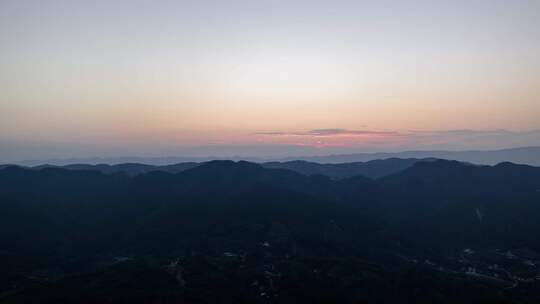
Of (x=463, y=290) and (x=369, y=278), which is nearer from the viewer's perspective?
(x=463, y=290)

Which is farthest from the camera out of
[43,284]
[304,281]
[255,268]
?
[255,268]

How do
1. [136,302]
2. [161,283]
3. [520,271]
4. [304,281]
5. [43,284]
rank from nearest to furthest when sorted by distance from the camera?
1. [136,302]
2. [43,284]
3. [161,283]
4. [304,281]
5. [520,271]

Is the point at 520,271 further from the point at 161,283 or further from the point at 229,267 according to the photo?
the point at 161,283

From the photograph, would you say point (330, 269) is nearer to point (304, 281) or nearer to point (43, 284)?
point (304, 281)

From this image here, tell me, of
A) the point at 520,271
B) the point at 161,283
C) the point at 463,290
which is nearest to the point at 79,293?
the point at 161,283

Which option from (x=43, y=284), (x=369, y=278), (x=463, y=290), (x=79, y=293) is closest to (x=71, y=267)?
(x=43, y=284)

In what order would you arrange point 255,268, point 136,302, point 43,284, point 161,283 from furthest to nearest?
1. point 255,268
2. point 161,283
3. point 43,284
4. point 136,302

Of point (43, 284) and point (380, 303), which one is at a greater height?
point (43, 284)

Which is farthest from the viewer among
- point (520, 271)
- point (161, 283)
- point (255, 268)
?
point (520, 271)

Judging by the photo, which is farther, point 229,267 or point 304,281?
point 229,267
